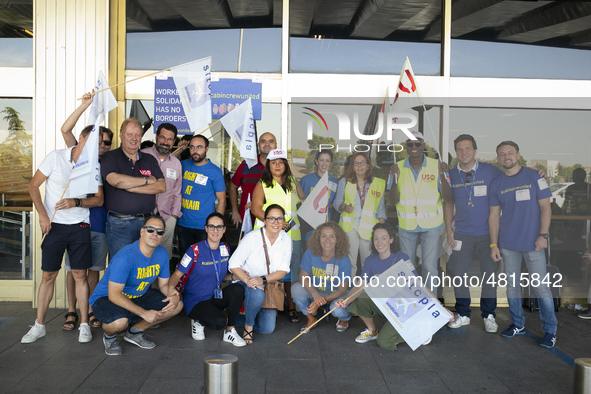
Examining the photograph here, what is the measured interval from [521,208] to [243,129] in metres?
2.64

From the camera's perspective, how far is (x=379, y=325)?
14.1ft

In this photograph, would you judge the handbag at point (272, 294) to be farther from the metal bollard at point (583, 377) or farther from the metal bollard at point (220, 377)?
the metal bollard at point (583, 377)

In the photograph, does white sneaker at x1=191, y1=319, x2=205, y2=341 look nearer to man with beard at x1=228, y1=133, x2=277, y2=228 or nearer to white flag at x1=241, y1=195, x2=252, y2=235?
white flag at x1=241, y1=195, x2=252, y2=235

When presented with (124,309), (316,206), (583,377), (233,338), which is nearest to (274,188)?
(316,206)

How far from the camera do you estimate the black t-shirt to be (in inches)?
150

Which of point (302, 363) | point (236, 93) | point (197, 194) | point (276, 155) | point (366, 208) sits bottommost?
point (302, 363)

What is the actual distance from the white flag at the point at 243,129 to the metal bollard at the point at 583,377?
3.11 m

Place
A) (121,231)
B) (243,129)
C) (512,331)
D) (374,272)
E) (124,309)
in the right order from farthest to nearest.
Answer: (243,129)
(512,331)
(374,272)
(121,231)
(124,309)

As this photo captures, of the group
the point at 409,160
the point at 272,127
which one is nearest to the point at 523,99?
the point at 409,160

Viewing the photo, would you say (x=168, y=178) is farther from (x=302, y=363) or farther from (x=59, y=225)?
(x=302, y=363)

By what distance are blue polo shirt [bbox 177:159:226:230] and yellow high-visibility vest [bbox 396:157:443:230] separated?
5.78 ft

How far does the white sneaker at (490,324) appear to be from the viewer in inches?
164

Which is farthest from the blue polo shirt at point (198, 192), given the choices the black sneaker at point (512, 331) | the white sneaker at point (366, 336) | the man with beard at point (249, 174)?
the black sneaker at point (512, 331)

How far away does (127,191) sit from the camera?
3.83 m
